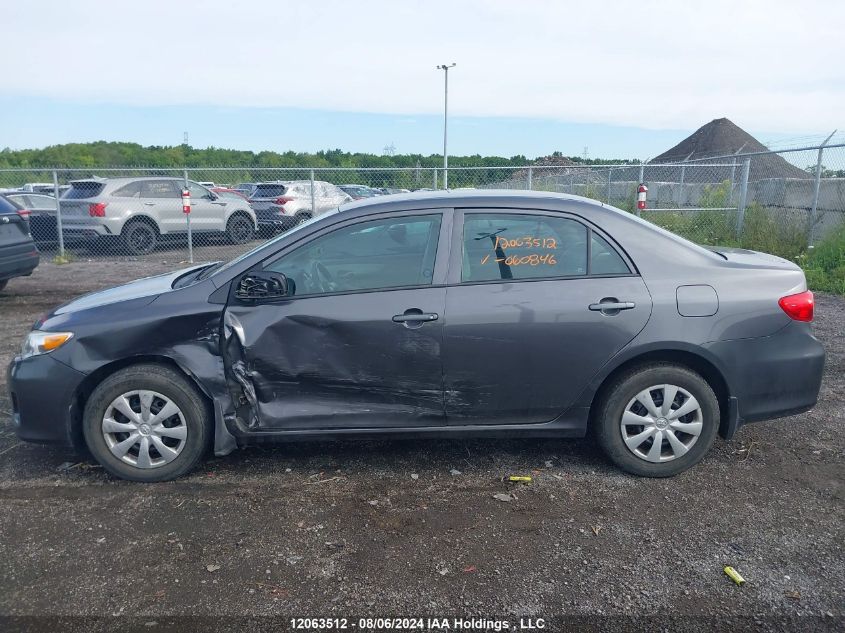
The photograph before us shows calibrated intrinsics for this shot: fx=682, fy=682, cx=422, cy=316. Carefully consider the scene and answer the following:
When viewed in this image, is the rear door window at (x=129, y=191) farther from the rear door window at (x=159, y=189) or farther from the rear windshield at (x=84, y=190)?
the rear windshield at (x=84, y=190)

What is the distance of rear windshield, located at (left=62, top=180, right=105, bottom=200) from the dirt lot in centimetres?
1058

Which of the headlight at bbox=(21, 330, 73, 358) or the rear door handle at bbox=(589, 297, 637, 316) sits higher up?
the rear door handle at bbox=(589, 297, 637, 316)

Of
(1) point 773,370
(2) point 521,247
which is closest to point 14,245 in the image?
(2) point 521,247

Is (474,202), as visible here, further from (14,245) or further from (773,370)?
(14,245)

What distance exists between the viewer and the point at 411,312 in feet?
12.4

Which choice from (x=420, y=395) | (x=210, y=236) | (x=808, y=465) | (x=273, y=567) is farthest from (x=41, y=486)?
(x=210, y=236)

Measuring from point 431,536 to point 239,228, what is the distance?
46.4 ft

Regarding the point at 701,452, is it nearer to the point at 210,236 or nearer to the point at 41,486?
the point at 41,486

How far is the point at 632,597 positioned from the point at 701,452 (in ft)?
4.39

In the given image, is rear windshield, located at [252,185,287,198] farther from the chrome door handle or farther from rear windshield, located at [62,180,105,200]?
the chrome door handle

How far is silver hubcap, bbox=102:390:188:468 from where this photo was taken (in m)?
3.83

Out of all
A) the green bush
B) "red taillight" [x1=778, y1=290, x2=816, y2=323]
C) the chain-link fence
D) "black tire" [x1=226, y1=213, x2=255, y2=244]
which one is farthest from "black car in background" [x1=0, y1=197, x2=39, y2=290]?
the green bush

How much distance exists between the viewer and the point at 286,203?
57.5ft

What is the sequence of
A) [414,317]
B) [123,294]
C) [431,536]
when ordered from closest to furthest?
[431,536] < [414,317] < [123,294]
